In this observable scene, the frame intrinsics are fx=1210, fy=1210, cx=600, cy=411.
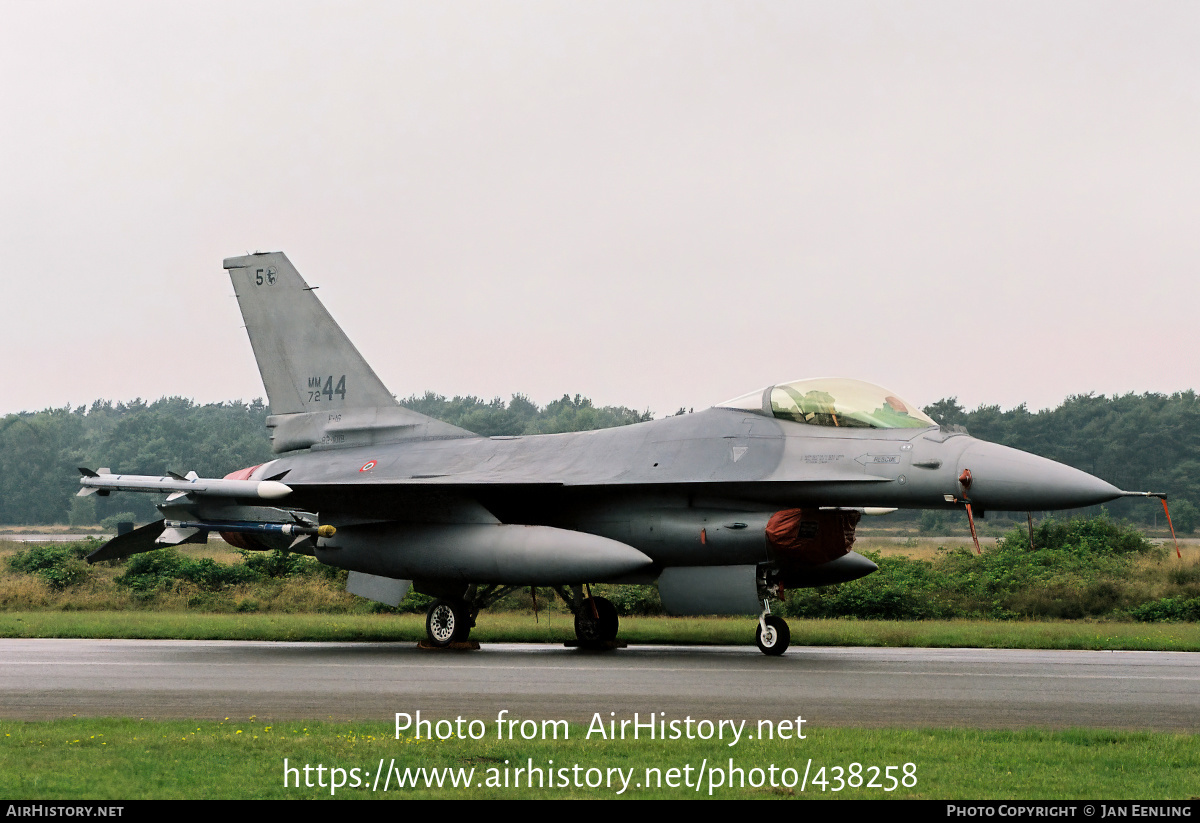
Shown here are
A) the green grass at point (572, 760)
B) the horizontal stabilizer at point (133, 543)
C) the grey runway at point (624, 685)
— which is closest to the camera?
the green grass at point (572, 760)

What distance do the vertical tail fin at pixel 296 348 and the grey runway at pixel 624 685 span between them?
447 centimetres

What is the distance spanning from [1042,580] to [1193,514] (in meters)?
37.3

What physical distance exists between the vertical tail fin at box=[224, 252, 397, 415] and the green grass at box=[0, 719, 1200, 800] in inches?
422

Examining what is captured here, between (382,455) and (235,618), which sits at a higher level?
(382,455)

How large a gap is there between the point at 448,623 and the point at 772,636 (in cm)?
454

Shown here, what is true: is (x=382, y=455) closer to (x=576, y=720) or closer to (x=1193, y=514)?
(x=576, y=720)

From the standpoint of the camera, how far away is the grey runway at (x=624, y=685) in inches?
368

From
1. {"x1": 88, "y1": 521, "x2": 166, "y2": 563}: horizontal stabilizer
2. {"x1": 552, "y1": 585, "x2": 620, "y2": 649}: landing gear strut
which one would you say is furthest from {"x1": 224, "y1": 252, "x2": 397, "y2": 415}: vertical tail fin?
{"x1": 552, "y1": 585, "x2": 620, "y2": 649}: landing gear strut

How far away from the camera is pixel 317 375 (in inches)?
757

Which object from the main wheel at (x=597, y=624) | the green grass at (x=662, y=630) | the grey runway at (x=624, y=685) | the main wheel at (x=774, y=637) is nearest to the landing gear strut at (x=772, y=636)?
the main wheel at (x=774, y=637)

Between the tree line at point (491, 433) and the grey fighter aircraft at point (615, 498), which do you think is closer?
the grey fighter aircraft at point (615, 498)

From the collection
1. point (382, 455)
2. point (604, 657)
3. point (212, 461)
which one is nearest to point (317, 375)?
point (382, 455)

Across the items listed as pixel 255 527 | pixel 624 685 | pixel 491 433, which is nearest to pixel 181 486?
pixel 255 527

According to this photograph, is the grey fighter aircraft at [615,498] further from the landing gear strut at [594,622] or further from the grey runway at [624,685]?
the grey runway at [624,685]
